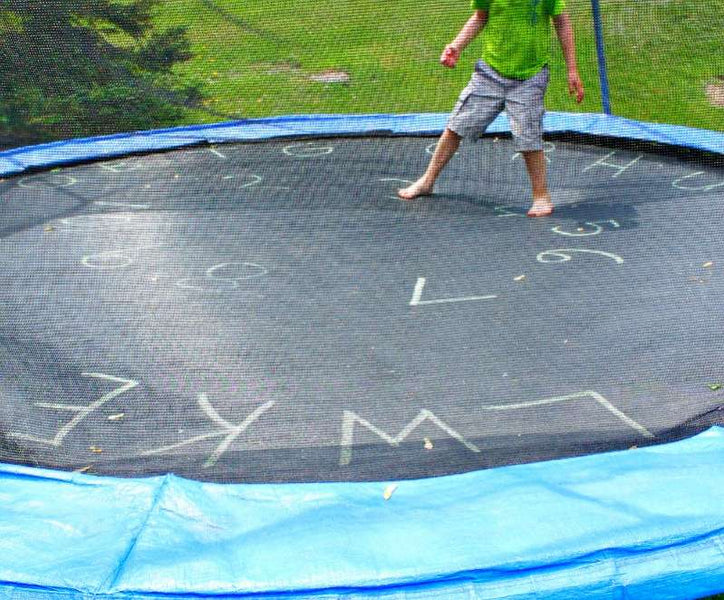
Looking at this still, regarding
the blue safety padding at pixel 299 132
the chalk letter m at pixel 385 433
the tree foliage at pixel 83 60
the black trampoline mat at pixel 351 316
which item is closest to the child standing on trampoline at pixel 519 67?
the black trampoline mat at pixel 351 316

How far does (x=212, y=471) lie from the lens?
1.41 metres

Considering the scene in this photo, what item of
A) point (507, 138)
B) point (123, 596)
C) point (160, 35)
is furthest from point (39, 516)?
point (507, 138)

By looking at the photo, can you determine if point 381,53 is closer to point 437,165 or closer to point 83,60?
point 437,165

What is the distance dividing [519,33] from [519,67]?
0.10m

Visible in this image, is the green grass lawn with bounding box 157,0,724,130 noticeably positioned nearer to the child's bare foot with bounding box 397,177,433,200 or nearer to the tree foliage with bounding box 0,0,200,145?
the tree foliage with bounding box 0,0,200,145

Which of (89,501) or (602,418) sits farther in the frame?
(602,418)

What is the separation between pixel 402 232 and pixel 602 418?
108 centimetres

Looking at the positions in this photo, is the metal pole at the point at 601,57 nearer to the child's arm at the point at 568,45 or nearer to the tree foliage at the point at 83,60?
the child's arm at the point at 568,45

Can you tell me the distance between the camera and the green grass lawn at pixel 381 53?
2621 mm

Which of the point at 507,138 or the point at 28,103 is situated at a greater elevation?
the point at 28,103

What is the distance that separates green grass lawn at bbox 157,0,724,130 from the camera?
2.62 meters

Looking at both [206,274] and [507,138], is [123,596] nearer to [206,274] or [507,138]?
[206,274]

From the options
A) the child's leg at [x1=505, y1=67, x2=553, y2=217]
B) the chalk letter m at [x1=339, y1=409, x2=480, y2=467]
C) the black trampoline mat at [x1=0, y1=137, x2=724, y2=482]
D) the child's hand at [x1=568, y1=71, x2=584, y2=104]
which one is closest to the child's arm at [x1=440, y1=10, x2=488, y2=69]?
the child's leg at [x1=505, y1=67, x2=553, y2=217]

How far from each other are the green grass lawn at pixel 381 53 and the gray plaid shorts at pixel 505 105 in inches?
12.1
